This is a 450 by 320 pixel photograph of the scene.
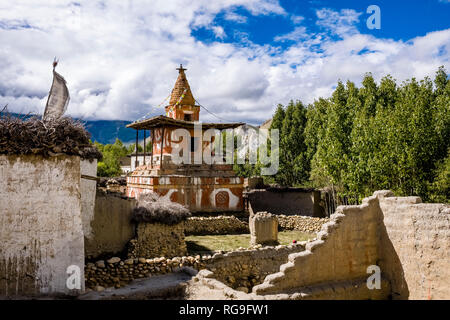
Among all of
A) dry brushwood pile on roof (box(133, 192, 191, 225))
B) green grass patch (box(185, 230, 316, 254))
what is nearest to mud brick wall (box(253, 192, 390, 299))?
dry brushwood pile on roof (box(133, 192, 191, 225))

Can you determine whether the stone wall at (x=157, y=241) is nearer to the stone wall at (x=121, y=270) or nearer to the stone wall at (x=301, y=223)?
the stone wall at (x=121, y=270)

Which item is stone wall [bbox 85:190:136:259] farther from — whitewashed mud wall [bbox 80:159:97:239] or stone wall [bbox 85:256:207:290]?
stone wall [bbox 85:256:207:290]

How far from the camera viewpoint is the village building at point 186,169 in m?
22.6

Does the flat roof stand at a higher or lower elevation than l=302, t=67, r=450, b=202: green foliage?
higher

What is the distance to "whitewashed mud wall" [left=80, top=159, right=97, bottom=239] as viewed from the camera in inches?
384

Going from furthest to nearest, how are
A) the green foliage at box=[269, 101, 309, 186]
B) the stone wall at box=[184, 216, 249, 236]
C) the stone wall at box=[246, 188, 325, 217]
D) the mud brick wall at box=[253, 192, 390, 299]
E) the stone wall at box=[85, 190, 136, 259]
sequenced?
the green foliage at box=[269, 101, 309, 186] < the stone wall at box=[246, 188, 325, 217] < the stone wall at box=[184, 216, 249, 236] < the stone wall at box=[85, 190, 136, 259] < the mud brick wall at box=[253, 192, 390, 299]

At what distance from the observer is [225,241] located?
17.0 meters

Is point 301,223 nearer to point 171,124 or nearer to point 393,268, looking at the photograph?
point 171,124

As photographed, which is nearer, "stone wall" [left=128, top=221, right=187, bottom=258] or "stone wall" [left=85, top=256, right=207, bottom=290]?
"stone wall" [left=85, top=256, right=207, bottom=290]

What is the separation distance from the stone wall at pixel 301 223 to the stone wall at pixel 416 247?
1292 cm

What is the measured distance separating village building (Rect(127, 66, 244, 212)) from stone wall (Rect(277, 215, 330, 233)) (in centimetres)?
389

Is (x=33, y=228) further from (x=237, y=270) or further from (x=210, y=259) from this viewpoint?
(x=237, y=270)
